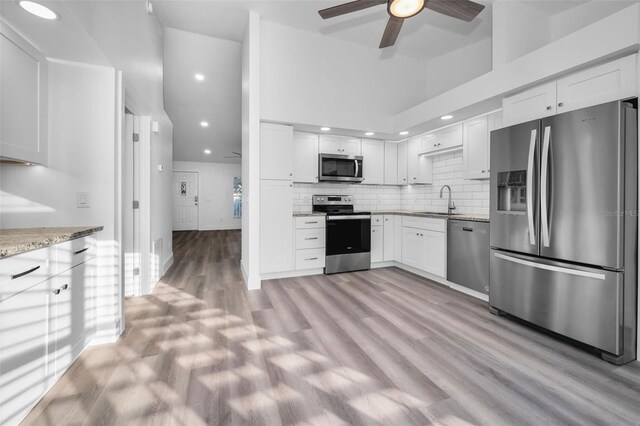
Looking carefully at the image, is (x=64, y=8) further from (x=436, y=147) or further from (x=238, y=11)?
(x=436, y=147)

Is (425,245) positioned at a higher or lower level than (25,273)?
lower

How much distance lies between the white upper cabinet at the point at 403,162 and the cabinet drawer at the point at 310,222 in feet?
5.48

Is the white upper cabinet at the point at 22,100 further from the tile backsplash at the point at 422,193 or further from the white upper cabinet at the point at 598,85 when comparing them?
the white upper cabinet at the point at 598,85

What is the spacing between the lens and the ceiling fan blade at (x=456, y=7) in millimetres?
2135

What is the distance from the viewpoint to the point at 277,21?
3578mm

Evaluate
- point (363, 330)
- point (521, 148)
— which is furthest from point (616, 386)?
point (521, 148)

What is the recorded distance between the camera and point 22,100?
5.58 ft

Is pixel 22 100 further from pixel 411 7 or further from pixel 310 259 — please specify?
pixel 310 259

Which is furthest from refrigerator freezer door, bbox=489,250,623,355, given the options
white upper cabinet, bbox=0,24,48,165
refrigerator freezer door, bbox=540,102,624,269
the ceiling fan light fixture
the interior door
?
the interior door

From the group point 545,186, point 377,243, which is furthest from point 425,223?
point 545,186

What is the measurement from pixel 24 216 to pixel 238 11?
3.01 metres

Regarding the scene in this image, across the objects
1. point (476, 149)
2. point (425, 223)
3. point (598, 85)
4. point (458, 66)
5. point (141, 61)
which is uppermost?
point (458, 66)

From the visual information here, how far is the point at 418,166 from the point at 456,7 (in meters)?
2.47

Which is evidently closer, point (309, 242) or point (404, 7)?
point (404, 7)
